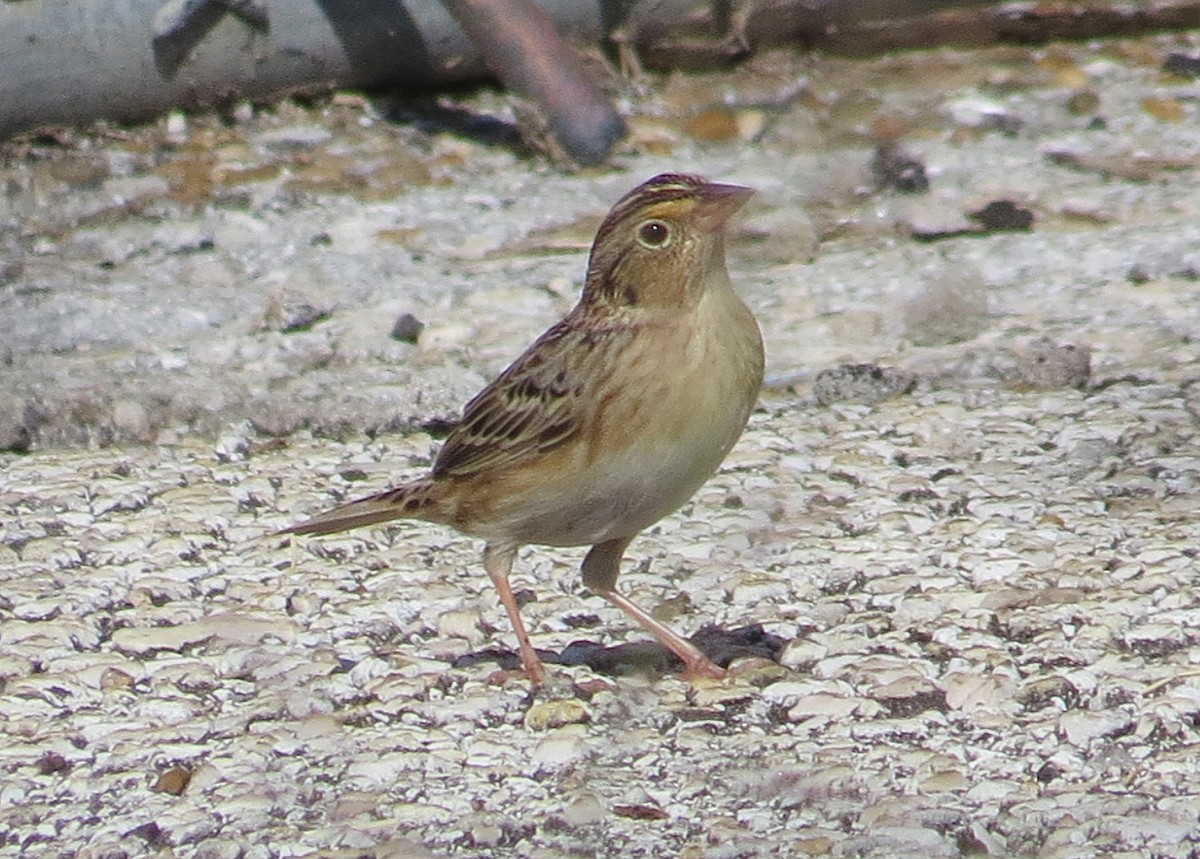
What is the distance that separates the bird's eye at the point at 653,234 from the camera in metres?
4.41

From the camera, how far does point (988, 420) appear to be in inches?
218

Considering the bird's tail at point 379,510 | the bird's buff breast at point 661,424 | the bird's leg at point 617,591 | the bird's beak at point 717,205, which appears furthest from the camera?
the bird's tail at point 379,510

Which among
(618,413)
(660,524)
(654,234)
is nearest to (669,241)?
(654,234)

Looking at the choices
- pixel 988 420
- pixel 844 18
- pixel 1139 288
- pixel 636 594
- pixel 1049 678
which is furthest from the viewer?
pixel 844 18

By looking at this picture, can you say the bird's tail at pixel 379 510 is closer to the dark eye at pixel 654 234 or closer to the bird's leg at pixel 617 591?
the bird's leg at pixel 617 591

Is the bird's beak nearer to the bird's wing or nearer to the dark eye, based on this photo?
the dark eye

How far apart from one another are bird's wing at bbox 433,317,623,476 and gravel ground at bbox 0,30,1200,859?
0.40 meters

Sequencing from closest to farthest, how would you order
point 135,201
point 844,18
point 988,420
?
point 988,420 → point 135,201 → point 844,18

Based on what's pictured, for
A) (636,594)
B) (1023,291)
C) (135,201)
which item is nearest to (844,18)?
(1023,291)

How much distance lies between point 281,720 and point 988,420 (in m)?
2.21

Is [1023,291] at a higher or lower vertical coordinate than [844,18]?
lower

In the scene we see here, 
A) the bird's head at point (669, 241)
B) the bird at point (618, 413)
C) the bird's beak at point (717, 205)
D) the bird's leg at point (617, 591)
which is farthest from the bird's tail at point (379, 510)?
the bird's beak at point (717, 205)

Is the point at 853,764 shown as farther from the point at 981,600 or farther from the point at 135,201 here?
the point at 135,201

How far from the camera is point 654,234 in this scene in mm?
4422
